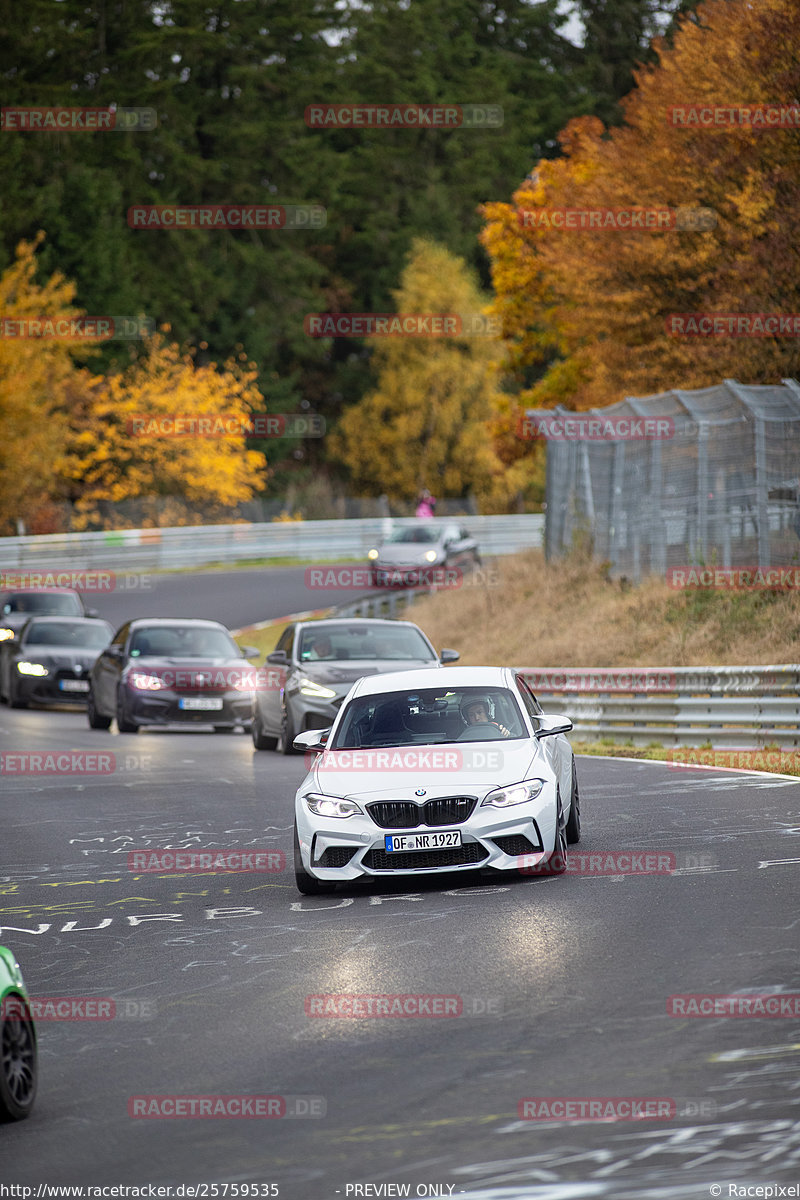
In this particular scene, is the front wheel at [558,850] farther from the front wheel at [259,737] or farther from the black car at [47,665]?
the black car at [47,665]

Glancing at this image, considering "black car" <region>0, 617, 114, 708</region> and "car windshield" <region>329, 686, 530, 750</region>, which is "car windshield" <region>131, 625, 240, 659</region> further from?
"car windshield" <region>329, 686, 530, 750</region>

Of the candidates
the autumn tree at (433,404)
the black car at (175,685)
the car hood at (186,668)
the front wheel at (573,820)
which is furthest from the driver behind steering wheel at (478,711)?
the autumn tree at (433,404)

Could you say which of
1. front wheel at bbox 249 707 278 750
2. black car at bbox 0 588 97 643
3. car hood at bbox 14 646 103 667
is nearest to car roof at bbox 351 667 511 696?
front wheel at bbox 249 707 278 750

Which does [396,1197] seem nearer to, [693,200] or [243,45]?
[693,200]

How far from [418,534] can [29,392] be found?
15.6 m

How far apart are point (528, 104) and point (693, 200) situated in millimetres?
53688

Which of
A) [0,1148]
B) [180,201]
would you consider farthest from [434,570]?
[0,1148]

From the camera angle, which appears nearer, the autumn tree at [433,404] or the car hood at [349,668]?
the car hood at [349,668]

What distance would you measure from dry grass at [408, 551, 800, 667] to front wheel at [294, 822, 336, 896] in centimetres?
1271

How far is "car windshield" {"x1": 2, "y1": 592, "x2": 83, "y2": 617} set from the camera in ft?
112

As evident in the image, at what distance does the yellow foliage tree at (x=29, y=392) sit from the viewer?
54.1 metres

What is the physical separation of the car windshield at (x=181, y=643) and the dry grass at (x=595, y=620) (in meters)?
5.89

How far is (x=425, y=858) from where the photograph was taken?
10.8 m

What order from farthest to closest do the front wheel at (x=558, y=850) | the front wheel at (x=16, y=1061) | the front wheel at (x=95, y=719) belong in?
the front wheel at (x=95, y=719), the front wheel at (x=558, y=850), the front wheel at (x=16, y=1061)
